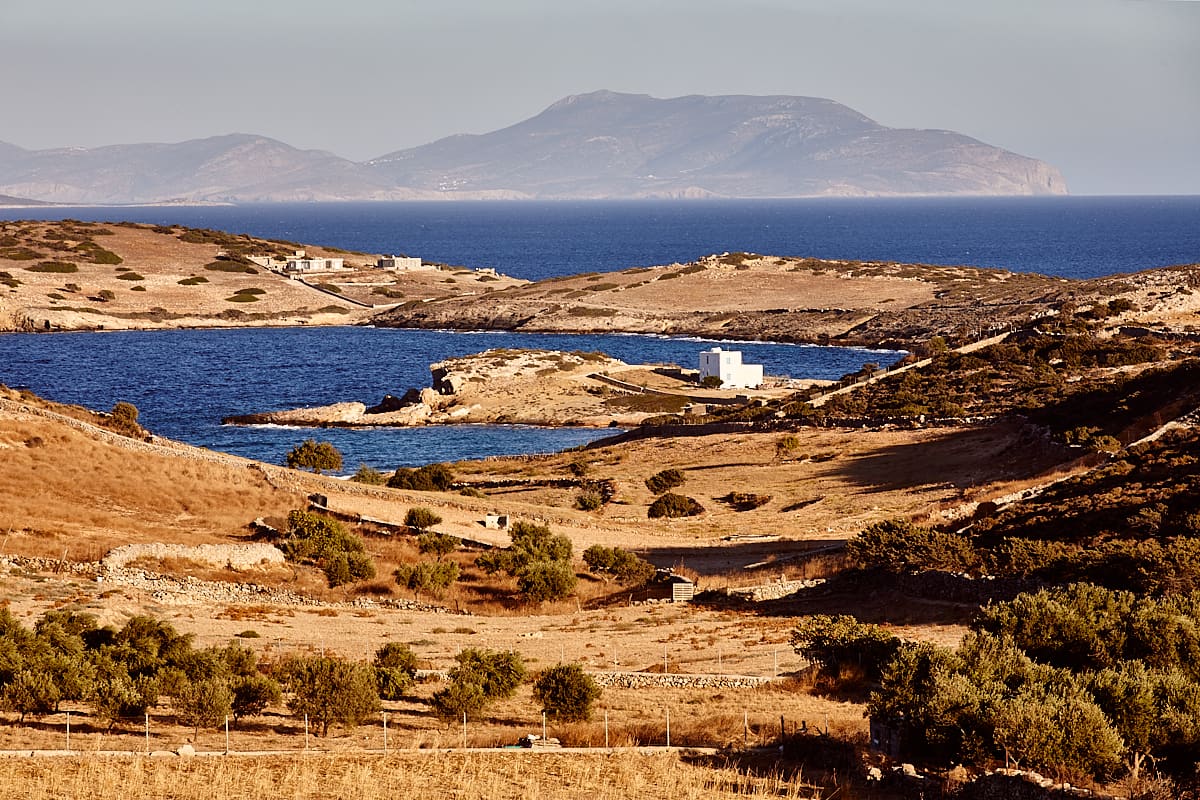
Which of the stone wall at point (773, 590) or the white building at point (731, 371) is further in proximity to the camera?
the white building at point (731, 371)

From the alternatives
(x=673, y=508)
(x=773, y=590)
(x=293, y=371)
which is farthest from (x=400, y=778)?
(x=293, y=371)

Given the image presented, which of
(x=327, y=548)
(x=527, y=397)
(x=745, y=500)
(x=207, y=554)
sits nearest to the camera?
(x=207, y=554)

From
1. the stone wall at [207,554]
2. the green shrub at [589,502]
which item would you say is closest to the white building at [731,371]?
the green shrub at [589,502]

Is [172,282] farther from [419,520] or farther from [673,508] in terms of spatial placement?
[419,520]

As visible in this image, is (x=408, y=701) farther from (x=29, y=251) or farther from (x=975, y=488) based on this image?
(x=29, y=251)

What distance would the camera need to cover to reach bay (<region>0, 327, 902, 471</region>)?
3233 inches

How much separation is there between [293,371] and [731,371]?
39.1 metres

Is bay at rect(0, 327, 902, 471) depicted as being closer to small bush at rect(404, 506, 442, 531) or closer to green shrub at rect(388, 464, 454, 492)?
green shrub at rect(388, 464, 454, 492)

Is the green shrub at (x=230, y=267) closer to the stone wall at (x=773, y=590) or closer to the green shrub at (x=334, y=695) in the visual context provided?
the stone wall at (x=773, y=590)

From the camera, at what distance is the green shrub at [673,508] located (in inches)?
1982

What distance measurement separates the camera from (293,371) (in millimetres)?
116312

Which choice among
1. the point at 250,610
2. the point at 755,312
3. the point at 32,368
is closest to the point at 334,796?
the point at 250,610

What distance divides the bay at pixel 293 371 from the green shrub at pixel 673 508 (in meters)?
26.3

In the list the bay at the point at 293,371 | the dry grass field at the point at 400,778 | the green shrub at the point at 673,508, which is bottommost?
the bay at the point at 293,371
